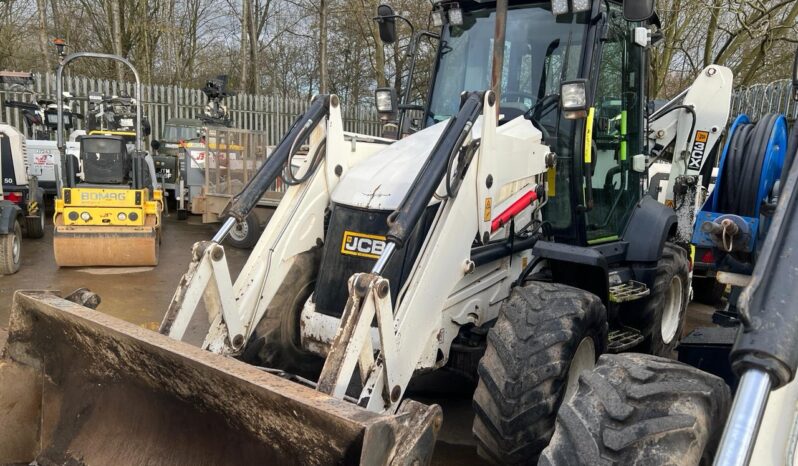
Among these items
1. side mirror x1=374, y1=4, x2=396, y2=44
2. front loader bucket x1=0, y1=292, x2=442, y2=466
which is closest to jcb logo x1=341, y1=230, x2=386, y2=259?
front loader bucket x1=0, y1=292, x2=442, y2=466

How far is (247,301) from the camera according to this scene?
3.75 meters

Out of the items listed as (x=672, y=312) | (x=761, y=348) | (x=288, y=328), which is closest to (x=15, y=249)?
(x=288, y=328)

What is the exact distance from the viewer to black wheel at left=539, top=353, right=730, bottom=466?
2.04m

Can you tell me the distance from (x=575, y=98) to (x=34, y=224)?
9.70 meters

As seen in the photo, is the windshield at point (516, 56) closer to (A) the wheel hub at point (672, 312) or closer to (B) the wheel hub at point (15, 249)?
(A) the wheel hub at point (672, 312)

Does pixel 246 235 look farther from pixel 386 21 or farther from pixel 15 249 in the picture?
pixel 386 21

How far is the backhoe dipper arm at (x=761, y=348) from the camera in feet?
4.90

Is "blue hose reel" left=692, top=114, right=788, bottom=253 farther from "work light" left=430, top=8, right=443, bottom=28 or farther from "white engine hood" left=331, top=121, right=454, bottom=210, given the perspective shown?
"work light" left=430, top=8, right=443, bottom=28

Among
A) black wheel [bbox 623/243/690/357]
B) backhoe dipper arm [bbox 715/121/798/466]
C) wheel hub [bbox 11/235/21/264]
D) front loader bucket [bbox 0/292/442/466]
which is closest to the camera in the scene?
backhoe dipper arm [bbox 715/121/798/466]

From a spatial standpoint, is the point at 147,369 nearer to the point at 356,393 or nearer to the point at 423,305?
→ the point at 356,393

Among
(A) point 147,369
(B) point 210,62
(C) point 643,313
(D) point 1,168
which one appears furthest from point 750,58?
(B) point 210,62

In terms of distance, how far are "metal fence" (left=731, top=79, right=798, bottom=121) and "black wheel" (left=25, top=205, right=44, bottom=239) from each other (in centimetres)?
1245

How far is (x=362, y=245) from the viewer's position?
3.72m

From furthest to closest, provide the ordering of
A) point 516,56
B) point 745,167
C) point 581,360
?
point 745,167 < point 516,56 < point 581,360
